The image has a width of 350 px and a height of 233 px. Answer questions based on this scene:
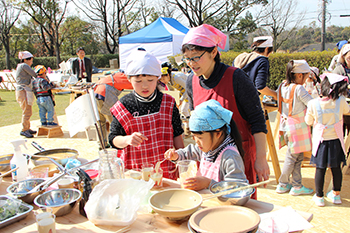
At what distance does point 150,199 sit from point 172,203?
0.38 ft

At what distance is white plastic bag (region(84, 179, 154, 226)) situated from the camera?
133 centimetres

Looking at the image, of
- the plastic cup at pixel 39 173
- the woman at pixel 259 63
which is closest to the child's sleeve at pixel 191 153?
the plastic cup at pixel 39 173

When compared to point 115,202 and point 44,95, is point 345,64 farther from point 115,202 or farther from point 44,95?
point 44,95

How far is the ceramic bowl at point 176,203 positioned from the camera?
4.29 ft

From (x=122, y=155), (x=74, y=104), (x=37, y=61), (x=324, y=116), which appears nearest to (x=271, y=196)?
(x=324, y=116)

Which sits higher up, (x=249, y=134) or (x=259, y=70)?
(x=259, y=70)

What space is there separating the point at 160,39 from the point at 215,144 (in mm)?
16665

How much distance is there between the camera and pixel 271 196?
371 cm

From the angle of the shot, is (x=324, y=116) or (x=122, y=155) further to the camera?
(x=324, y=116)

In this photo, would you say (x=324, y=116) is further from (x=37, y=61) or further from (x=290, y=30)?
(x=37, y=61)

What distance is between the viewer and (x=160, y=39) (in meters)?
17.7

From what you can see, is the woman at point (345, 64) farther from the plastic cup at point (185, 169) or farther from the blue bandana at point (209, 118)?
the plastic cup at point (185, 169)

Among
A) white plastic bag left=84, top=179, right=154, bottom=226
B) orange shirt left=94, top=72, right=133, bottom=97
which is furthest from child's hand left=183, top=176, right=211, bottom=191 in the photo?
orange shirt left=94, top=72, right=133, bottom=97

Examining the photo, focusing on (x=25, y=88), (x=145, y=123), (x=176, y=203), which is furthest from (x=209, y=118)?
(x=25, y=88)
